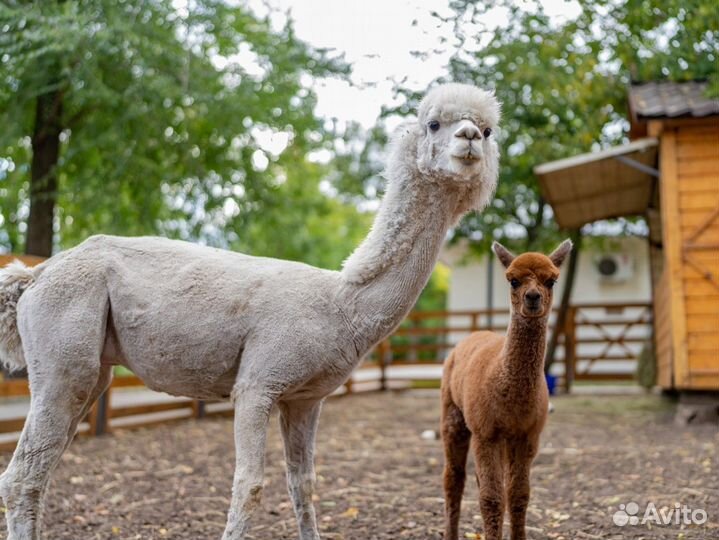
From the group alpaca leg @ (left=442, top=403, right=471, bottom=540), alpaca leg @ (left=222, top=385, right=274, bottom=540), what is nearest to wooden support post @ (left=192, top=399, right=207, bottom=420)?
alpaca leg @ (left=442, top=403, right=471, bottom=540)

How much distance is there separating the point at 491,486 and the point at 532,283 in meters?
0.99

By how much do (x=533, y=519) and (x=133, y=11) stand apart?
6.65 meters

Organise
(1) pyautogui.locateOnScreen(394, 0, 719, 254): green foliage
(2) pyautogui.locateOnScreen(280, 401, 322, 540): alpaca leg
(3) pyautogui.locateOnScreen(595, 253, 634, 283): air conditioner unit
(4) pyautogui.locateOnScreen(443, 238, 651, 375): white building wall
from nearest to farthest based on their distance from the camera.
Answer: (2) pyautogui.locateOnScreen(280, 401, 322, 540): alpaca leg → (1) pyautogui.locateOnScreen(394, 0, 719, 254): green foliage → (4) pyautogui.locateOnScreen(443, 238, 651, 375): white building wall → (3) pyautogui.locateOnScreen(595, 253, 634, 283): air conditioner unit

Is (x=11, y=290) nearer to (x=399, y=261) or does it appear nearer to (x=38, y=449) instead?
(x=38, y=449)

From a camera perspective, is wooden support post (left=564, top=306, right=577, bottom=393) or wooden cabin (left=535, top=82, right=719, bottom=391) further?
wooden support post (left=564, top=306, right=577, bottom=393)

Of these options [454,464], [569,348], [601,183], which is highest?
[601,183]

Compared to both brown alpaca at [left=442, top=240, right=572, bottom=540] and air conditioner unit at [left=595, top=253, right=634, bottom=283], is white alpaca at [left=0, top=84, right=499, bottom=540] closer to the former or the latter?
brown alpaca at [left=442, top=240, right=572, bottom=540]

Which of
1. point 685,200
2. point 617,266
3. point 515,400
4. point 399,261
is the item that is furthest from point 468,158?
point 617,266

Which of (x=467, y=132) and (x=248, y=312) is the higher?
(x=467, y=132)

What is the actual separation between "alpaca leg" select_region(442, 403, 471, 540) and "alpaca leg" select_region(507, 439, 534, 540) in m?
0.46

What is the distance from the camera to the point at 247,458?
297 centimetres

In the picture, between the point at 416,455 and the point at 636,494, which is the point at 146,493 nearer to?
the point at 416,455

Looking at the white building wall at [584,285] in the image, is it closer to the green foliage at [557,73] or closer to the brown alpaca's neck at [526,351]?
the green foliage at [557,73]

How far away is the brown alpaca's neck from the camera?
130 inches
